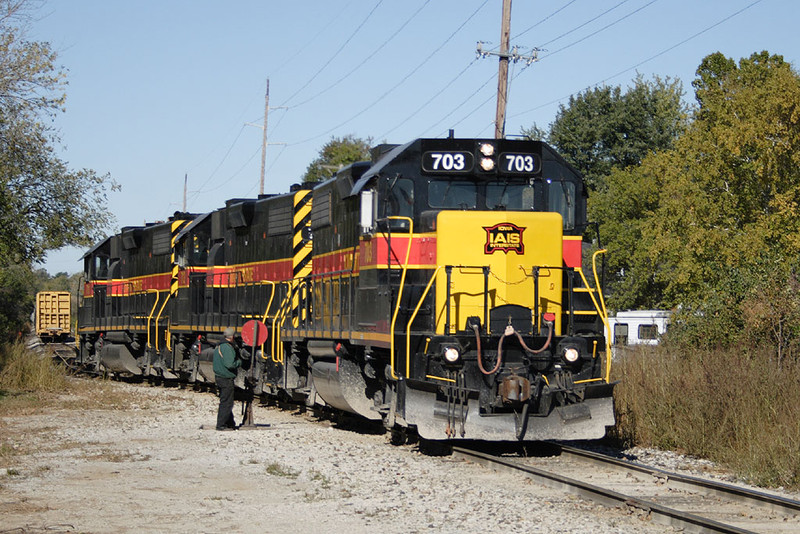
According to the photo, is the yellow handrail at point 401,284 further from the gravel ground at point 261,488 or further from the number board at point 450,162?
the gravel ground at point 261,488

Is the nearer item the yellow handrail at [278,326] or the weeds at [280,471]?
the weeds at [280,471]

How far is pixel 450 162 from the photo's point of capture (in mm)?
12234

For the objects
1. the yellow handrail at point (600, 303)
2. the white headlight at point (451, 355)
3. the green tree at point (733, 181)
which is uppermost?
the green tree at point (733, 181)

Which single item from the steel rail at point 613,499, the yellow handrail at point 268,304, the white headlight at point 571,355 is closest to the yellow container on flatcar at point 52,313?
the yellow handrail at point 268,304

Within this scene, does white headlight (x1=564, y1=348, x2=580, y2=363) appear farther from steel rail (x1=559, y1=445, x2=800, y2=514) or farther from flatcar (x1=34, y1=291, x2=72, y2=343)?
flatcar (x1=34, y1=291, x2=72, y2=343)

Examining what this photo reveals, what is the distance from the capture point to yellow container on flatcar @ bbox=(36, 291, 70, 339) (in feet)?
124

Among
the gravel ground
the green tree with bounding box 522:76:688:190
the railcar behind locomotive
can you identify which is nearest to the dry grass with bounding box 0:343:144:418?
the gravel ground

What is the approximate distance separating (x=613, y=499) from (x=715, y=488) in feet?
3.71

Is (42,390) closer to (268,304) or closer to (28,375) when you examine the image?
(28,375)

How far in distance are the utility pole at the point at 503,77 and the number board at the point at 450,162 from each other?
6.68m

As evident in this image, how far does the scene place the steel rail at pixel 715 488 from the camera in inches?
337

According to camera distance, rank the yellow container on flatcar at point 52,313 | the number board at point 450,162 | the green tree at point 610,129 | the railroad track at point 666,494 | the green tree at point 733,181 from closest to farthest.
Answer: the railroad track at point 666,494 < the number board at point 450,162 < the green tree at point 733,181 < the yellow container on flatcar at point 52,313 < the green tree at point 610,129

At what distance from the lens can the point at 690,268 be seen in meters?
32.3

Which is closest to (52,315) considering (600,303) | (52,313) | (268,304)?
(52,313)
